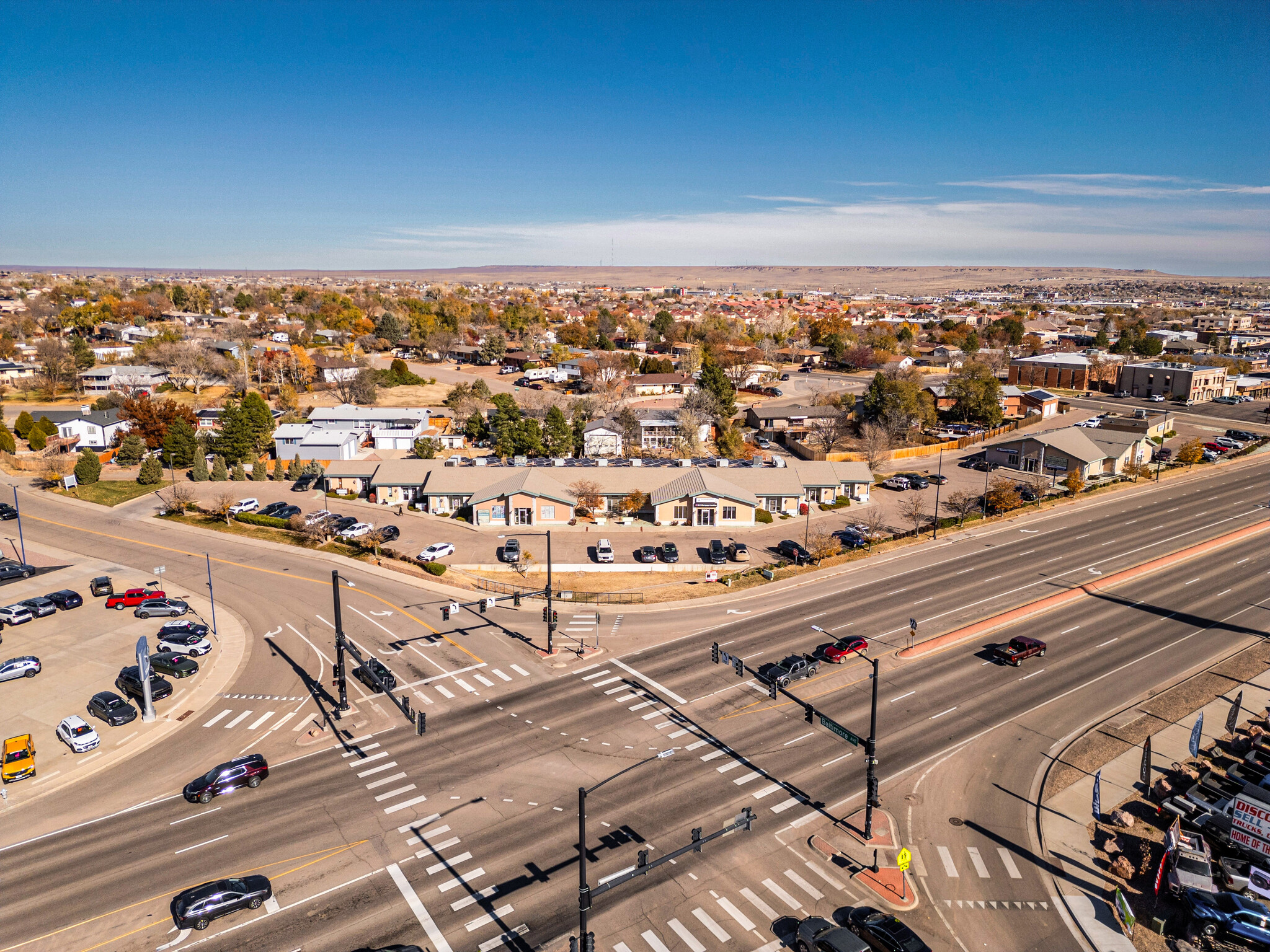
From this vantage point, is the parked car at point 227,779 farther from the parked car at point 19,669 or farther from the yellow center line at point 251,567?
the parked car at point 19,669

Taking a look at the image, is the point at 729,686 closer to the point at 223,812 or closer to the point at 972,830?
the point at 972,830

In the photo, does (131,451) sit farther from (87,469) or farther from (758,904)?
(758,904)

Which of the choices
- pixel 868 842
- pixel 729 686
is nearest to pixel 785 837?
pixel 868 842

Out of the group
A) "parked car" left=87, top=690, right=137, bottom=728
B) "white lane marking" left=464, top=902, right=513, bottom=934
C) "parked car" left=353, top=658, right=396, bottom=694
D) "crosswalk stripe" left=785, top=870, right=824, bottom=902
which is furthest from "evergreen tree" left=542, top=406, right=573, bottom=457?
"white lane marking" left=464, top=902, right=513, bottom=934

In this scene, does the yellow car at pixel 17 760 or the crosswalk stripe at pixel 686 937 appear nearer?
the crosswalk stripe at pixel 686 937

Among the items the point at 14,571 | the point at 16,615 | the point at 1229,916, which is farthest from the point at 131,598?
the point at 1229,916

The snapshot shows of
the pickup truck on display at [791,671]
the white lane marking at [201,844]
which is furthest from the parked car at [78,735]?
the pickup truck on display at [791,671]

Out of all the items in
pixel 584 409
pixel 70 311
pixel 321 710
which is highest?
pixel 70 311
